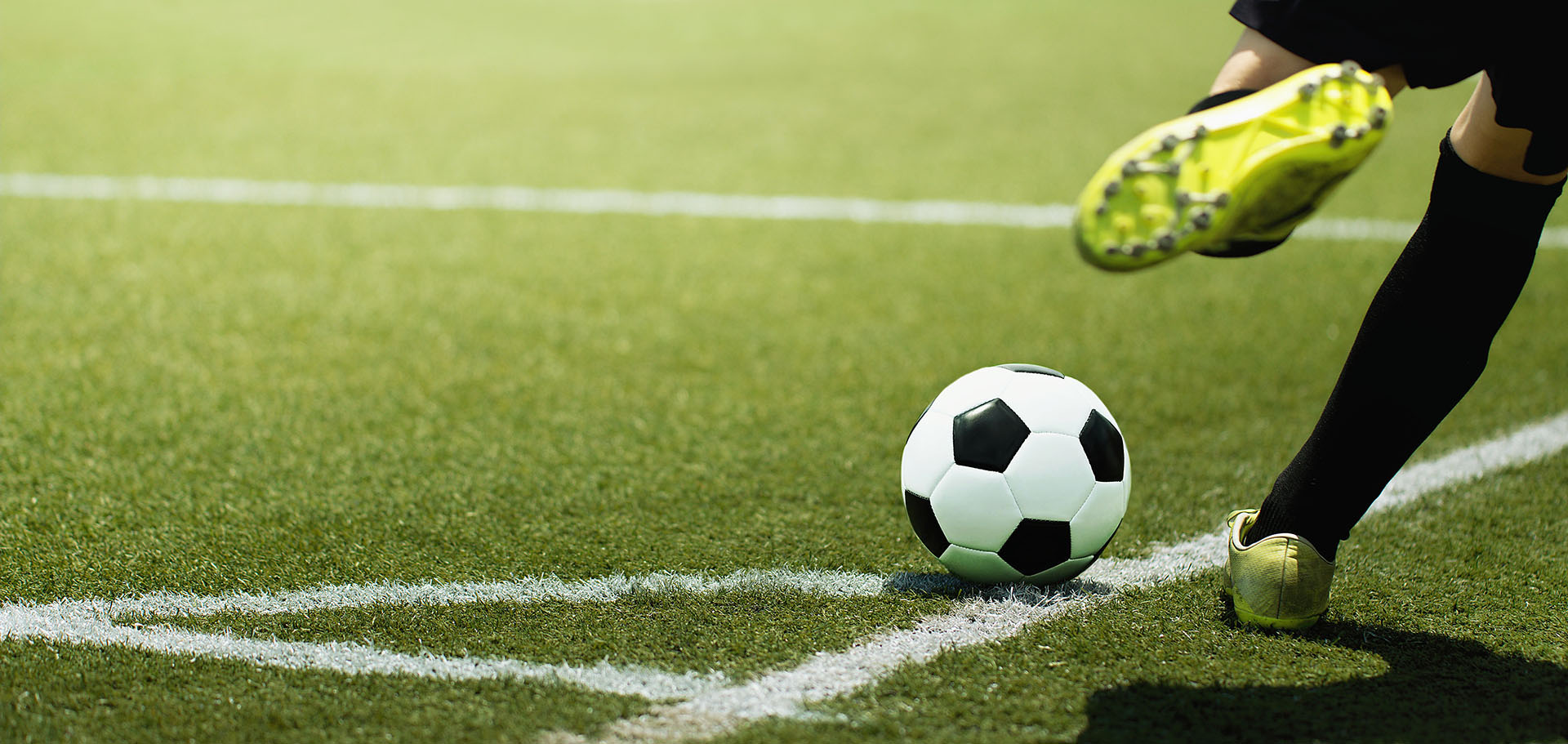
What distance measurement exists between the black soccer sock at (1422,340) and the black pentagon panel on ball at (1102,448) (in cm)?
30

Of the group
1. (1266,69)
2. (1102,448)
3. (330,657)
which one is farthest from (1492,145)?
(330,657)

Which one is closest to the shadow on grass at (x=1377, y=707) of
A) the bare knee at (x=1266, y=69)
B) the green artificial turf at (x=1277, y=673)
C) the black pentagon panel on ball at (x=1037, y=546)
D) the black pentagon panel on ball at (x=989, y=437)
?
the green artificial turf at (x=1277, y=673)

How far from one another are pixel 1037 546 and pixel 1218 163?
0.82 m

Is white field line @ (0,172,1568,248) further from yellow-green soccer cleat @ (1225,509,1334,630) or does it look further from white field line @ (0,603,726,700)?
white field line @ (0,603,726,700)

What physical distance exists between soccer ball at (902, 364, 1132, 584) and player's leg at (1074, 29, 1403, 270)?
2.09 ft

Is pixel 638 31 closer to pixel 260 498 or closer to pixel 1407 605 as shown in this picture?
pixel 260 498

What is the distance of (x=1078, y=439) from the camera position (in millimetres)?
2373

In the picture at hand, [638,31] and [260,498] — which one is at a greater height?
[638,31]

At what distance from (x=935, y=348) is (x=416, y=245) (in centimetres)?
240

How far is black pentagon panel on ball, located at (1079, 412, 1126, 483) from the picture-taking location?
2359 millimetres

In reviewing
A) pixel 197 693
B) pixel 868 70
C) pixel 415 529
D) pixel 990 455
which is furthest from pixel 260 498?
pixel 868 70

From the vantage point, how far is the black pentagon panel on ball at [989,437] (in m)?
2.35

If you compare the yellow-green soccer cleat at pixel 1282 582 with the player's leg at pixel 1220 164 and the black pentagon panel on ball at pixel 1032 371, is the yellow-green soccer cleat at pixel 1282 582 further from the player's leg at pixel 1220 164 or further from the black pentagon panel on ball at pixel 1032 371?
the player's leg at pixel 1220 164

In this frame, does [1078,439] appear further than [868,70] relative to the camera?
No
